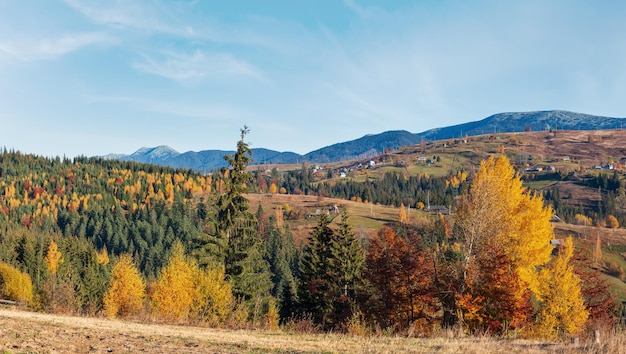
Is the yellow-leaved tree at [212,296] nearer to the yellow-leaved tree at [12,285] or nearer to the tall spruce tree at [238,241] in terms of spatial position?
the tall spruce tree at [238,241]

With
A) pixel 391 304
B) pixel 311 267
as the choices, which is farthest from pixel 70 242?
pixel 391 304

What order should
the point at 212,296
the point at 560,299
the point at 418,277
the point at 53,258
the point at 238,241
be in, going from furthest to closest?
the point at 53,258 → the point at 238,241 → the point at 212,296 → the point at 560,299 → the point at 418,277

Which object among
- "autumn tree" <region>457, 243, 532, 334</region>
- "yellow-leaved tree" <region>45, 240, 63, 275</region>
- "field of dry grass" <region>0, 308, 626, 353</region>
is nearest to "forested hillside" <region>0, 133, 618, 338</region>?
"autumn tree" <region>457, 243, 532, 334</region>

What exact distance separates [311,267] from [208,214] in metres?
18.2

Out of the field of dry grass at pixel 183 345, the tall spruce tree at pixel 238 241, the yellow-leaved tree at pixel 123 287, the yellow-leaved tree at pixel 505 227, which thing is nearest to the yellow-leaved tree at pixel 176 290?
the tall spruce tree at pixel 238 241

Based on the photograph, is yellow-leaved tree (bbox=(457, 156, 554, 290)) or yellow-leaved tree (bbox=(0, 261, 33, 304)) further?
yellow-leaved tree (bbox=(0, 261, 33, 304))

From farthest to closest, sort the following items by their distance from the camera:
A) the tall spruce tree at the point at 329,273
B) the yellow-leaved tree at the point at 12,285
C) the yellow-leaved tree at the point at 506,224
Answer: the yellow-leaved tree at the point at 12,285
the tall spruce tree at the point at 329,273
the yellow-leaved tree at the point at 506,224

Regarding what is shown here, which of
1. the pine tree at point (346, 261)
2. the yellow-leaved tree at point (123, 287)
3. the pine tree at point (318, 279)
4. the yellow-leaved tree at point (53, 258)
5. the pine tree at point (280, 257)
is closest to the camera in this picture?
the pine tree at point (318, 279)

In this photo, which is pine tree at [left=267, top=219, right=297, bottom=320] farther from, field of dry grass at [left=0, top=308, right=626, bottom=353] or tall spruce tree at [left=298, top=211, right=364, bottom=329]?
field of dry grass at [left=0, top=308, right=626, bottom=353]

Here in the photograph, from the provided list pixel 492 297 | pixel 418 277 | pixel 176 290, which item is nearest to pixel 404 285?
pixel 418 277

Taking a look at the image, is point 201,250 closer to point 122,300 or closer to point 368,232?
point 122,300

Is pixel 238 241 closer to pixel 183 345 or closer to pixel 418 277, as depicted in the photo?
pixel 418 277

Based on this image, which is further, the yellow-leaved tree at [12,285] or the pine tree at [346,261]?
the yellow-leaved tree at [12,285]

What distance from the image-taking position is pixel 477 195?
2931 centimetres
